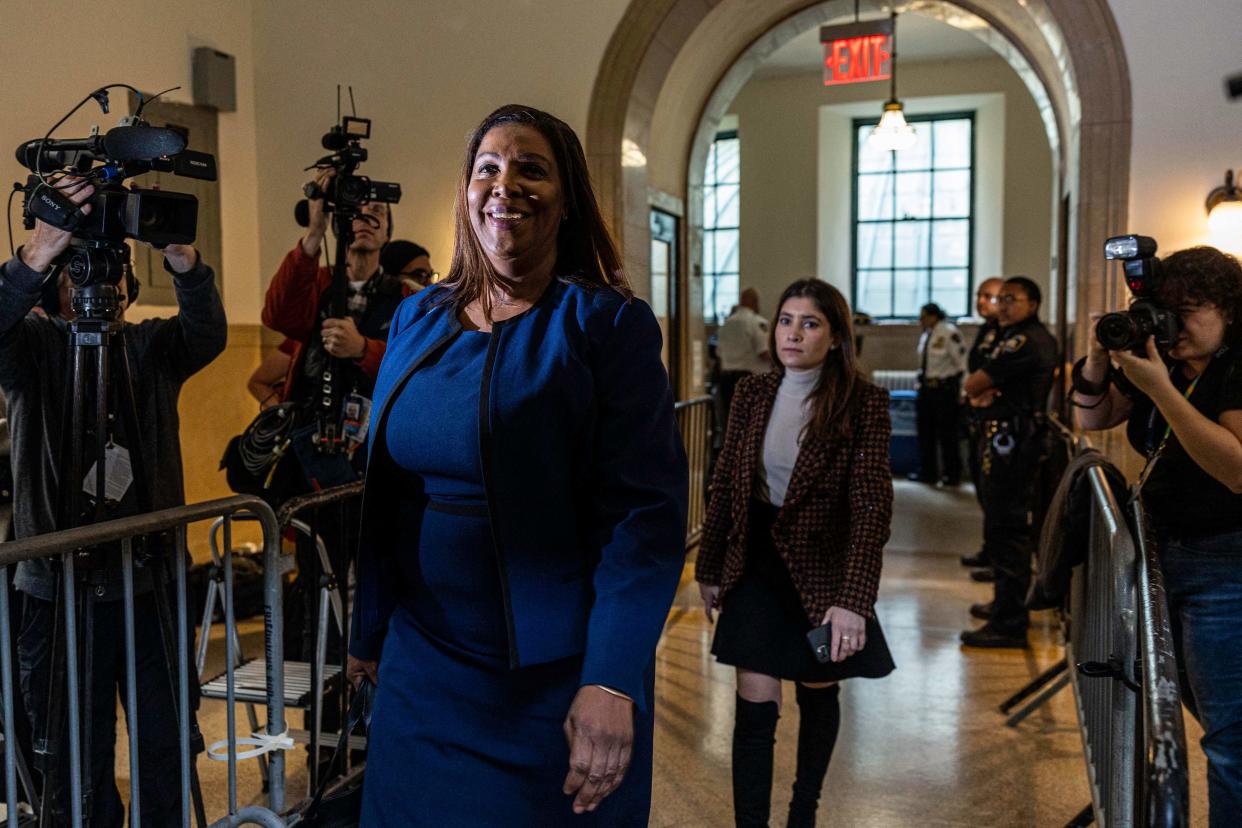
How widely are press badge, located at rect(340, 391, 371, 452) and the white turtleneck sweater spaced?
1.23m

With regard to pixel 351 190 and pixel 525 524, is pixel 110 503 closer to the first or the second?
pixel 351 190

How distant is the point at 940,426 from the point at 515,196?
32.5ft

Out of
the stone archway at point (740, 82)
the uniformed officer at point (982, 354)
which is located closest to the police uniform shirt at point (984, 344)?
the uniformed officer at point (982, 354)

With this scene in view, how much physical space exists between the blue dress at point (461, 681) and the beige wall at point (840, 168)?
12.6m

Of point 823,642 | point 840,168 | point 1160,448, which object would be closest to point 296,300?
point 823,642

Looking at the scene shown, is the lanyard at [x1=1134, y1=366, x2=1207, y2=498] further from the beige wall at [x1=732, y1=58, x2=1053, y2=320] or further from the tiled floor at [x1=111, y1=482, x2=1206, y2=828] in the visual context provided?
the beige wall at [x1=732, y1=58, x2=1053, y2=320]

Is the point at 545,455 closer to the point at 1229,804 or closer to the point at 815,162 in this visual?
the point at 1229,804

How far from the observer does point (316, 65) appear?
21.8 feet

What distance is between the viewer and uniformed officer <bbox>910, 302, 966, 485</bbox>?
10.8m

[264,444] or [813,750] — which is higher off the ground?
[264,444]

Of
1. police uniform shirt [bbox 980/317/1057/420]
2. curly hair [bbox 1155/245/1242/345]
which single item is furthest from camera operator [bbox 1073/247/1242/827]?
police uniform shirt [bbox 980/317/1057/420]

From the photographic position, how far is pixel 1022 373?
5520mm

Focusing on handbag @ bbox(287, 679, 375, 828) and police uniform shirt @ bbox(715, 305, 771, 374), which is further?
police uniform shirt @ bbox(715, 305, 771, 374)

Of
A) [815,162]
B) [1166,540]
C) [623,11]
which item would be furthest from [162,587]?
[815,162]
